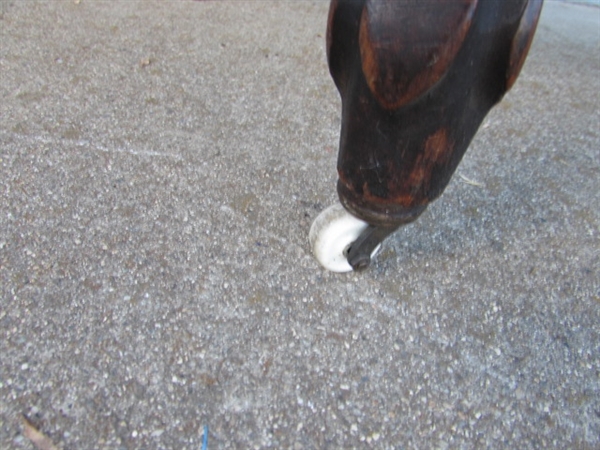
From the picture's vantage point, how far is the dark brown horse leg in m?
0.58

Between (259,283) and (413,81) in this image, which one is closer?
(413,81)

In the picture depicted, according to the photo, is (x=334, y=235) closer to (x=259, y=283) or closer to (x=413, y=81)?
(x=259, y=283)

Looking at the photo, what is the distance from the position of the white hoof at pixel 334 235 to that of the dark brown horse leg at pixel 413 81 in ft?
0.46

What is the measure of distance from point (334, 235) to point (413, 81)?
17.0 inches

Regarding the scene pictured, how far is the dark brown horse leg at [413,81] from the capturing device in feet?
1.91

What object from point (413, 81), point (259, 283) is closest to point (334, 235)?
point (259, 283)

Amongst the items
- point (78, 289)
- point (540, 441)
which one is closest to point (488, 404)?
point (540, 441)

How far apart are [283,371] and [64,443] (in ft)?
1.17

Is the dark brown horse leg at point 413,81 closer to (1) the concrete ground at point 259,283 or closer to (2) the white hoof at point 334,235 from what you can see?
(2) the white hoof at point 334,235

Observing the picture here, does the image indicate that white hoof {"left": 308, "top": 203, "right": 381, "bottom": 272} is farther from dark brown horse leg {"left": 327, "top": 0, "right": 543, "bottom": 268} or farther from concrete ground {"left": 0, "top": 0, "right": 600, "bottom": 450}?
dark brown horse leg {"left": 327, "top": 0, "right": 543, "bottom": 268}

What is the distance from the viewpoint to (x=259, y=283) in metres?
1.03

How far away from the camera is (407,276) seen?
1.08 metres

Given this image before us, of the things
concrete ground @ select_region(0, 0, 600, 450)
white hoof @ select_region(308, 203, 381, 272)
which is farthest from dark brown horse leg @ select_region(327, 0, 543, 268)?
concrete ground @ select_region(0, 0, 600, 450)

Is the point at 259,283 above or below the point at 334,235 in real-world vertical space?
below
